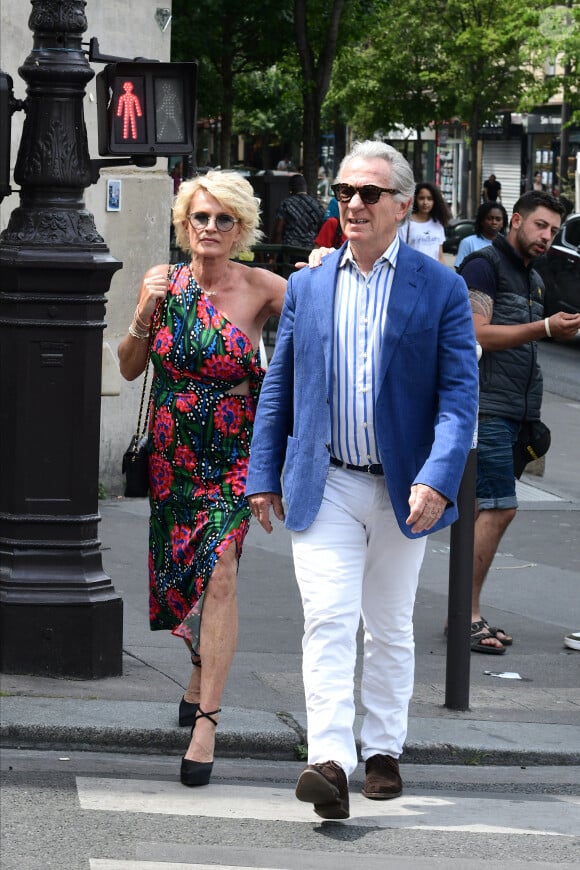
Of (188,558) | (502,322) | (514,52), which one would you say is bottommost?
(188,558)

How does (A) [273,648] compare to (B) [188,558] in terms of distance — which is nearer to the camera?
(B) [188,558]

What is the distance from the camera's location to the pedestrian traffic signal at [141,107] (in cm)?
654

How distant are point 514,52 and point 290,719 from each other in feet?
149

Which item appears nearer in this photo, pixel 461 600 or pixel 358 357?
pixel 358 357

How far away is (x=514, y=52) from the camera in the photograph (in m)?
48.9

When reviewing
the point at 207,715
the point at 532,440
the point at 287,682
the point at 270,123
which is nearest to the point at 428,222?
the point at 532,440

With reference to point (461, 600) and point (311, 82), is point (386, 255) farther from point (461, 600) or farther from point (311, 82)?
point (311, 82)

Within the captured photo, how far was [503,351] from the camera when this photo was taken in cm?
712

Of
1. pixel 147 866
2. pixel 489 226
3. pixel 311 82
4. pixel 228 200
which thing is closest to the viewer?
pixel 147 866

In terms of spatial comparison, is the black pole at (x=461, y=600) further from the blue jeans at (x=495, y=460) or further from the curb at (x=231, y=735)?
the blue jeans at (x=495, y=460)

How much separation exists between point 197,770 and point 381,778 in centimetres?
59

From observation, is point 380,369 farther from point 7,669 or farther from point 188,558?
point 7,669

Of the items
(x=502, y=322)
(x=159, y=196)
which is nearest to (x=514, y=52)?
(x=159, y=196)

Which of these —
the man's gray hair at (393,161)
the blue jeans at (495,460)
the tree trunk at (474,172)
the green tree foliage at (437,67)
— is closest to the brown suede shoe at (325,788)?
the man's gray hair at (393,161)
